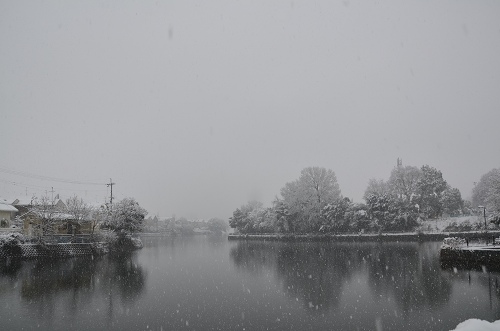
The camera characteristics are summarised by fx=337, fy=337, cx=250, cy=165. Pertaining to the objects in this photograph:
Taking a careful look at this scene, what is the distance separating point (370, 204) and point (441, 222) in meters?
8.95

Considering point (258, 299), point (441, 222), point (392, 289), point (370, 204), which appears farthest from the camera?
point (370, 204)

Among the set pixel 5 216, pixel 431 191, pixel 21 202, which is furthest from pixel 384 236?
pixel 21 202

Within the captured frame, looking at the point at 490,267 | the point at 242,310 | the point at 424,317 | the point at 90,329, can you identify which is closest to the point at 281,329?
the point at 242,310

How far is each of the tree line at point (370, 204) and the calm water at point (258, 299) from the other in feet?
81.5

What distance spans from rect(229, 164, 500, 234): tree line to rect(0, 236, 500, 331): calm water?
2485 centimetres

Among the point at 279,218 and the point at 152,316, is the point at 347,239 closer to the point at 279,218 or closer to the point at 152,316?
the point at 279,218

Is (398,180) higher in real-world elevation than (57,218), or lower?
higher

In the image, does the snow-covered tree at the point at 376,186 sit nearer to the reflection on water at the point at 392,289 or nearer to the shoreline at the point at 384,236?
the shoreline at the point at 384,236

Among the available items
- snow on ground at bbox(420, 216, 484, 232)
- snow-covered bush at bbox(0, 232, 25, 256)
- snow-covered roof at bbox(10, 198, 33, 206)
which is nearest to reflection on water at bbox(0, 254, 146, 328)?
snow-covered bush at bbox(0, 232, 25, 256)

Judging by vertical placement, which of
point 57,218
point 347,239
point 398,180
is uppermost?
point 398,180

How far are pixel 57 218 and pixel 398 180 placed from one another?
48.7 m

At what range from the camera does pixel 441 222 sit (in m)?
43.5

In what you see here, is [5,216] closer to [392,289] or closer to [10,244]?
[10,244]

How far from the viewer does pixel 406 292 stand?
42.3ft
